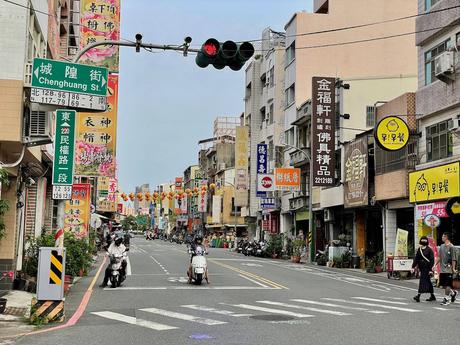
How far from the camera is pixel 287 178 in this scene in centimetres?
4244

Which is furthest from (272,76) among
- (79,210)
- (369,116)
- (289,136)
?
(79,210)

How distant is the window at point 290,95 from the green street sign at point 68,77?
35680 millimetres

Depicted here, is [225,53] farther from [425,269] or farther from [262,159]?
[262,159]

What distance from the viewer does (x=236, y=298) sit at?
15664 mm

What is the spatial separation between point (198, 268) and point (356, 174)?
53.6 ft

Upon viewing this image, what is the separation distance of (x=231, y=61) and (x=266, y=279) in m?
12.1

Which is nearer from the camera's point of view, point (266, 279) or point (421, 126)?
point (266, 279)

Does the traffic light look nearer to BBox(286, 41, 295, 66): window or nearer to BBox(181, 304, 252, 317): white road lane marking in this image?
BBox(181, 304, 252, 317): white road lane marking

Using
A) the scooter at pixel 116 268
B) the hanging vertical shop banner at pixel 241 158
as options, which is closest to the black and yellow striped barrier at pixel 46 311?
the scooter at pixel 116 268

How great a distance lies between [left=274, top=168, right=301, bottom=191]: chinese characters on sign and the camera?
139 ft

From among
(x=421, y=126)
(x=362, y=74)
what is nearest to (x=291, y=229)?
(x=362, y=74)

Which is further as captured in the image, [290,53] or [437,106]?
[290,53]

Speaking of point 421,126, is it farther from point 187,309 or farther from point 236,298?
point 187,309

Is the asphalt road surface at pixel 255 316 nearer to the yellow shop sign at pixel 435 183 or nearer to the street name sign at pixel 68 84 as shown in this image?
the street name sign at pixel 68 84
